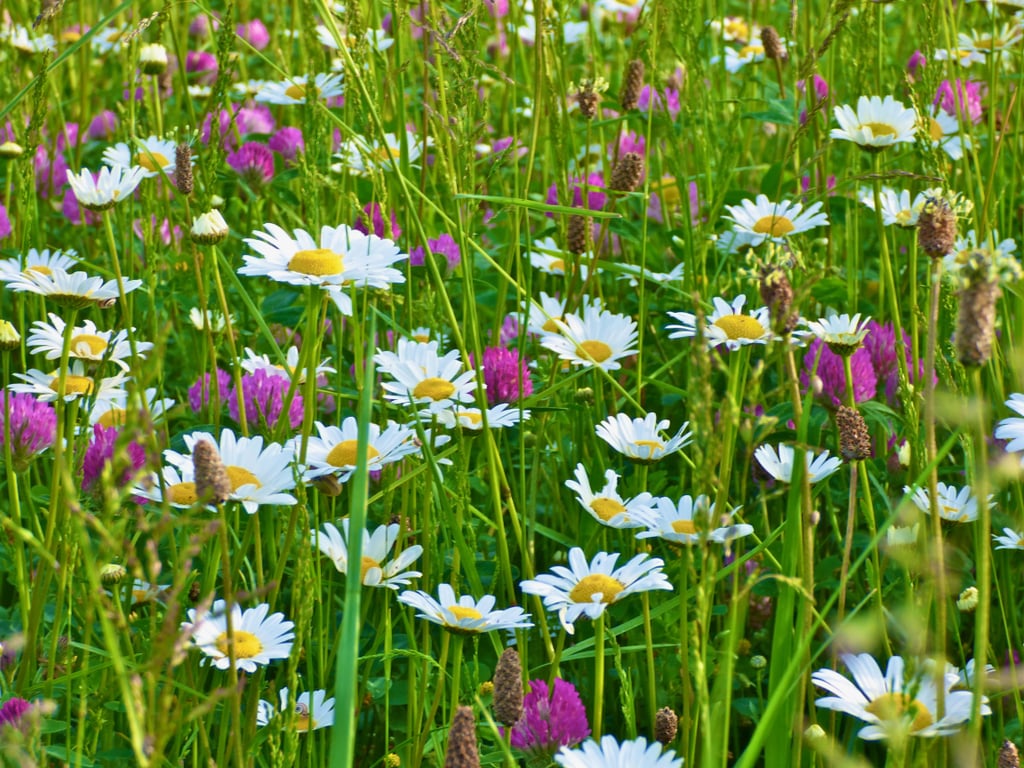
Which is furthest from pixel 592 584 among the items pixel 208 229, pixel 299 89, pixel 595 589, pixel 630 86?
pixel 299 89

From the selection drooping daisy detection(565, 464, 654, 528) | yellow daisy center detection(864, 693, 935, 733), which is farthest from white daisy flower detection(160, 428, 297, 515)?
yellow daisy center detection(864, 693, 935, 733)

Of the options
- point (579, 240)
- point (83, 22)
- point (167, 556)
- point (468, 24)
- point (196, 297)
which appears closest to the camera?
point (468, 24)

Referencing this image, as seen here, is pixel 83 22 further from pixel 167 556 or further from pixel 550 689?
pixel 550 689

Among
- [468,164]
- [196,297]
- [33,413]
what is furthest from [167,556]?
[468,164]

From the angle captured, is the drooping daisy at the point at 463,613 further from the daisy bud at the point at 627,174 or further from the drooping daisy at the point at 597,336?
the daisy bud at the point at 627,174

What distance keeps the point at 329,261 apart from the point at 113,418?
13.9 inches

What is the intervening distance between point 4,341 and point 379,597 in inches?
16.7

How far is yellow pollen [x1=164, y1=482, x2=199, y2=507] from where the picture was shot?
990mm

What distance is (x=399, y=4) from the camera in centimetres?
127

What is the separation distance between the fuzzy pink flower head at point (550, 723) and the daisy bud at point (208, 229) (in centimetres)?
48

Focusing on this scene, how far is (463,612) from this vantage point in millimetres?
976

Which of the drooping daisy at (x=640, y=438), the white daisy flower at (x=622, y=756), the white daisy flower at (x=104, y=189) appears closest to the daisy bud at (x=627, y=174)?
the drooping daisy at (x=640, y=438)

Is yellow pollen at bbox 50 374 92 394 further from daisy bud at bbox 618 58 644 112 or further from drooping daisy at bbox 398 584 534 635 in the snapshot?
daisy bud at bbox 618 58 644 112

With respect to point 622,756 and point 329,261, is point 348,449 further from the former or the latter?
point 622,756
